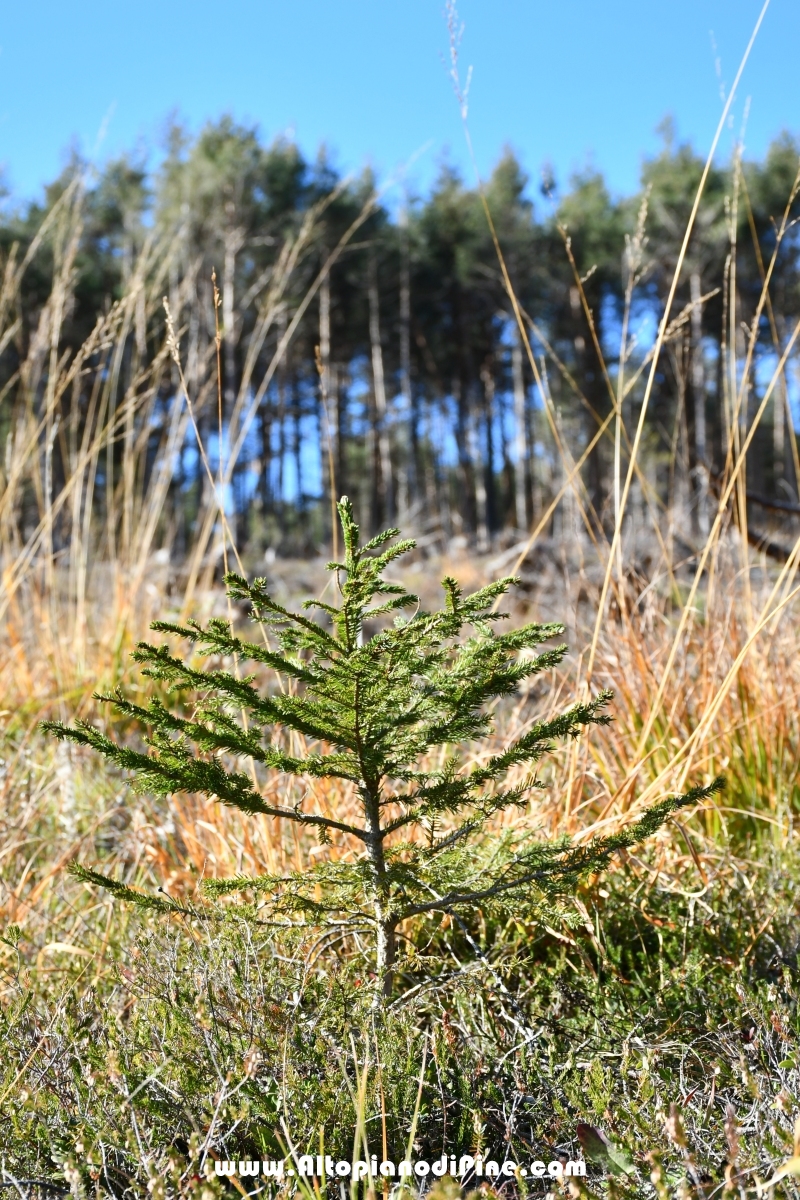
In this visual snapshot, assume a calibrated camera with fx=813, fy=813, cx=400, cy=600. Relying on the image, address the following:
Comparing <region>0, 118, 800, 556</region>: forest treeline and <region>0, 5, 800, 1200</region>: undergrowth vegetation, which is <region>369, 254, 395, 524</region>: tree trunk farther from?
<region>0, 5, 800, 1200</region>: undergrowth vegetation

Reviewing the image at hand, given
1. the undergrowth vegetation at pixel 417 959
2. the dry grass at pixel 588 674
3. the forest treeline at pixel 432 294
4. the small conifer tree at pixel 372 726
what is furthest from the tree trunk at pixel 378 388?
the small conifer tree at pixel 372 726

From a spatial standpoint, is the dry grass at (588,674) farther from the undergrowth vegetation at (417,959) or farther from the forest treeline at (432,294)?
the forest treeline at (432,294)

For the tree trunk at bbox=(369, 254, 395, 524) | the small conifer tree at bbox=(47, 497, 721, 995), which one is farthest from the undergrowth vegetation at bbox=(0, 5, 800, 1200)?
the tree trunk at bbox=(369, 254, 395, 524)

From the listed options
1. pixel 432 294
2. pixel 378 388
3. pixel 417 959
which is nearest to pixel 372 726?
pixel 417 959

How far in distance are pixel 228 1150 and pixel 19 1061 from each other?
306 mm

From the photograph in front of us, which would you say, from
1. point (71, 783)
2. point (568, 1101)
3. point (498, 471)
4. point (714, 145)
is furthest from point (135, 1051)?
point (498, 471)

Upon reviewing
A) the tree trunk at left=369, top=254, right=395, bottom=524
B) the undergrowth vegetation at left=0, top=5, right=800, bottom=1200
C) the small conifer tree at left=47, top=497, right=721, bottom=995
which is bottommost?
the undergrowth vegetation at left=0, top=5, right=800, bottom=1200

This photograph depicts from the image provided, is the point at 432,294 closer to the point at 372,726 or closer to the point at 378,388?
the point at 378,388

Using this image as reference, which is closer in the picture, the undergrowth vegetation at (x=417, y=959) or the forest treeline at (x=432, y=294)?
the undergrowth vegetation at (x=417, y=959)

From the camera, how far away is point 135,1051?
3.35 feet

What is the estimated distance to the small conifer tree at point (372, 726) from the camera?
955 millimetres

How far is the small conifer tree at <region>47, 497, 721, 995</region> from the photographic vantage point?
37.6 inches

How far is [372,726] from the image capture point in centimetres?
102

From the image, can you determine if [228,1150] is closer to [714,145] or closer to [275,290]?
[714,145]
